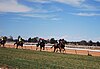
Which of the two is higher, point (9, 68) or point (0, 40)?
point (0, 40)

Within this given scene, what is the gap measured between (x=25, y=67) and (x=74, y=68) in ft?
9.78

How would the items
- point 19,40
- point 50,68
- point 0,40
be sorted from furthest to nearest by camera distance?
point 0,40 < point 19,40 < point 50,68

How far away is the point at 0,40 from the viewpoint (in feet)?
195

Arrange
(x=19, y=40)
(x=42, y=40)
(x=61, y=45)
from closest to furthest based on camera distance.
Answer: (x=61, y=45) < (x=42, y=40) < (x=19, y=40)

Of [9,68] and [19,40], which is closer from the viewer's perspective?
[9,68]

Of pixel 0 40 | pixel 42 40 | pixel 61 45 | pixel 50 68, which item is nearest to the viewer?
pixel 50 68

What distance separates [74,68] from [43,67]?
1.88m

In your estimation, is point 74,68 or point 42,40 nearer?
point 74,68

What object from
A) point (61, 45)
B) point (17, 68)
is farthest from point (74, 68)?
point (61, 45)

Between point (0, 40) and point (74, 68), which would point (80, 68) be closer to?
point (74, 68)

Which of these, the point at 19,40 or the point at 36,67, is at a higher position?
the point at 19,40

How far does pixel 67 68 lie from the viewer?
19609 millimetres

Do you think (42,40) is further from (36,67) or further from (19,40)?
(36,67)

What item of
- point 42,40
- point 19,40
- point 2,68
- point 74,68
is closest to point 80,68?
point 74,68
